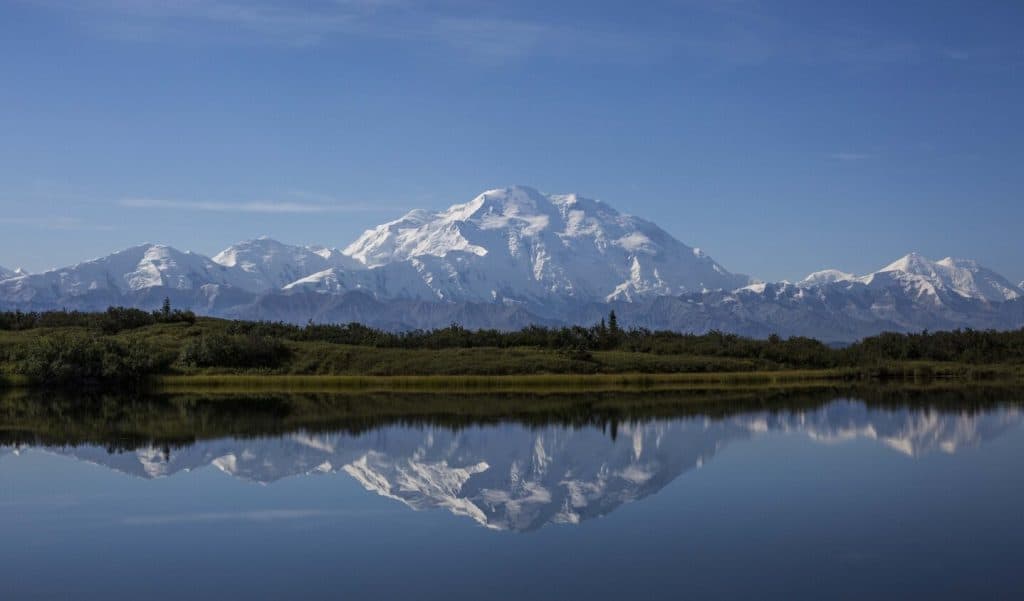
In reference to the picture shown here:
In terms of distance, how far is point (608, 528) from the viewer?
1005 inches

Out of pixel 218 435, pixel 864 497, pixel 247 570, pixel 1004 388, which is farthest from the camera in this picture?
pixel 1004 388

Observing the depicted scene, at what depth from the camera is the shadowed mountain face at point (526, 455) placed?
30.2 m

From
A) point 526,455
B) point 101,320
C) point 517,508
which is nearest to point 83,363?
point 101,320

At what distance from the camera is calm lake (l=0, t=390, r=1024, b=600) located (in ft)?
68.1

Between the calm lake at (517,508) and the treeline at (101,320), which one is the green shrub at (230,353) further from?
the calm lake at (517,508)

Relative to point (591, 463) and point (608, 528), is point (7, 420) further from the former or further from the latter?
Result: point (608, 528)

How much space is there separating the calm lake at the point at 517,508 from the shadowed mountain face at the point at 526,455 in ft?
0.48

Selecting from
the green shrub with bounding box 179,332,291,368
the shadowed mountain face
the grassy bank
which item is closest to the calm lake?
the shadowed mountain face

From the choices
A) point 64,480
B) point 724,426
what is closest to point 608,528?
point 64,480

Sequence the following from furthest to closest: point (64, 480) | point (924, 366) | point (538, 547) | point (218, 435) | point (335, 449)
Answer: point (924, 366)
point (218, 435)
point (335, 449)
point (64, 480)
point (538, 547)

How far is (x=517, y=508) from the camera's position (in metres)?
28.5

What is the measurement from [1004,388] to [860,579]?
60384 millimetres

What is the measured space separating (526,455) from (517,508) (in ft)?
35.2

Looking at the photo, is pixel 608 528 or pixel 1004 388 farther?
Result: pixel 1004 388
